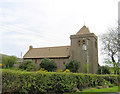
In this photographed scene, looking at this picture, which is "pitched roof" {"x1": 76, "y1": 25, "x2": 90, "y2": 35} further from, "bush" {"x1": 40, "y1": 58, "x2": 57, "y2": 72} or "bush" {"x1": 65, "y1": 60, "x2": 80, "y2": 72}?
"bush" {"x1": 40, "y1": 58, "x2": 57, "y2": 72}

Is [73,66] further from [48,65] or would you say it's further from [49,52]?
[49,52]

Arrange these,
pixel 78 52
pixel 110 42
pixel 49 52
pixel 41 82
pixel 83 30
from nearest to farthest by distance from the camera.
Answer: pixel 41 82 → pixel 110 42 → pixel 78 52 → pixel 83 30 → pixel 49 52

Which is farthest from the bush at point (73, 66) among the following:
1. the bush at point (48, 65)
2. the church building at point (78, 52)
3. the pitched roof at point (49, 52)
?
the pitched roof at point (49, 52)

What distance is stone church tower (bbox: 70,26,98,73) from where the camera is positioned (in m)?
39.3

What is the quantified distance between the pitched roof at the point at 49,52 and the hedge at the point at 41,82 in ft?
95.4

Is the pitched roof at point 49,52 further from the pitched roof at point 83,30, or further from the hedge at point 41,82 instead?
the hedge at point 41,82

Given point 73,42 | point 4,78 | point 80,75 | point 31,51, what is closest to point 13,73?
point 4,78

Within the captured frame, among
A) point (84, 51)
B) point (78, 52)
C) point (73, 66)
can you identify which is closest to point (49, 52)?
point (78, 52)

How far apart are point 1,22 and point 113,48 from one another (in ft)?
91.2

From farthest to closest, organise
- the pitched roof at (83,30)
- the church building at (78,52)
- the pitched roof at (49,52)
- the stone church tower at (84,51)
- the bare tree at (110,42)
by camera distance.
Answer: the pitched roof at (49,52), the pitched roof at (83,30), the church building at (78,52), the stone church tower at (84,51), the bare tree at (110,42)

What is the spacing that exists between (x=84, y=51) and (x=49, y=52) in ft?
43.3

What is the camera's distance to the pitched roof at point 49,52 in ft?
148

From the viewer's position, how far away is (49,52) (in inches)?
1879

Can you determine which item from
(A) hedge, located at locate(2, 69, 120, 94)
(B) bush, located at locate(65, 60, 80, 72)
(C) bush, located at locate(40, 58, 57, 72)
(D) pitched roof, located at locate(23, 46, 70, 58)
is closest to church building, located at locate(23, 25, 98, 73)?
(D) pitched roof, located at locate(23, 46, 70, 58)
